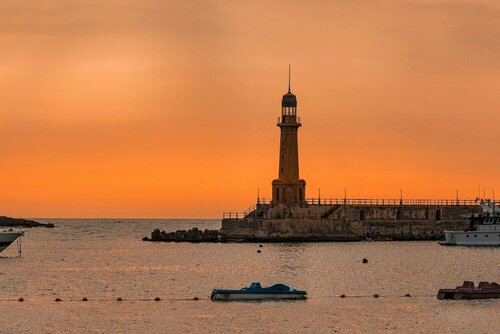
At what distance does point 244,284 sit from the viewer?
261 ft

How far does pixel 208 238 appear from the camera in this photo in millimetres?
142125

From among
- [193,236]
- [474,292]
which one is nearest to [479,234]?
[193,236]

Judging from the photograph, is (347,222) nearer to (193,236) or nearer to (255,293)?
(193,236)

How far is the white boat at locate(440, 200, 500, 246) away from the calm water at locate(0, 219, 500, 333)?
2542 millimetres

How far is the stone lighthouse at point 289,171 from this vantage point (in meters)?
128

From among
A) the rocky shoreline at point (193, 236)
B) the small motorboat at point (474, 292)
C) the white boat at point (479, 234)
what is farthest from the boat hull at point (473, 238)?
the small motorboat at point (474, 292)

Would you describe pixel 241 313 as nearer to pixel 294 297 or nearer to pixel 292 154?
pixel 294 297

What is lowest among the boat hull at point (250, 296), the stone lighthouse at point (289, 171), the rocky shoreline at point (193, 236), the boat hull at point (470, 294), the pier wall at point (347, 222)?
the boat hull at point (250, 296)

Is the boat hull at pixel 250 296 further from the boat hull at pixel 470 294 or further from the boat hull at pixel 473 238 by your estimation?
the boat hull at pixel 473 238

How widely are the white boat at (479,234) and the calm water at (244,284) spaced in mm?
2542

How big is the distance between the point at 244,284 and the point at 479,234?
57.9m

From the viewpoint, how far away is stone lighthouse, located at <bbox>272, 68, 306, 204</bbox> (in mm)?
128125

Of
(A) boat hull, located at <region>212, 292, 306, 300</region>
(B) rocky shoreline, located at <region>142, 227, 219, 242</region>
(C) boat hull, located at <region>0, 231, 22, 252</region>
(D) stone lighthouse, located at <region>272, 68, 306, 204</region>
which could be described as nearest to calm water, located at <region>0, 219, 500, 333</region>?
(A) boat hull, located at <region>212, 292, 306, 300</region>

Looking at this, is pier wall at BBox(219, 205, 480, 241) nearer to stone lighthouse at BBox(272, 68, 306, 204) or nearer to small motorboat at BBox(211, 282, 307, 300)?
stone lighthouse at BBox(272, 68, 306, 204)
